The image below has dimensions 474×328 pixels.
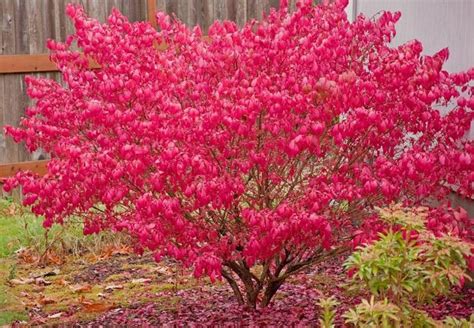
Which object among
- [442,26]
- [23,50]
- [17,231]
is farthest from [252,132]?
[23,50]

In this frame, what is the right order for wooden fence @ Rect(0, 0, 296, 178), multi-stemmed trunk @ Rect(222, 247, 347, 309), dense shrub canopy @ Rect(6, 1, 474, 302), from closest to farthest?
dense shrub canopy @ Rect(6, 1, 474, 302)
multi-stemmed trunk @ Rect(222, 247, 347, 309)
wooden fence @ Rect(0, 0, 296, 178)

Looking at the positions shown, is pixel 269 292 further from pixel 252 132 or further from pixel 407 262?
pixel 407 262

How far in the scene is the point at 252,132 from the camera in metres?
5.74

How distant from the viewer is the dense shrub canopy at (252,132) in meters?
5.61

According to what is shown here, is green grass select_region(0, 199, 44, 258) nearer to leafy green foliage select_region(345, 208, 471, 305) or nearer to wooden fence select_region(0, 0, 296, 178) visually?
wooden fence select_region(0, 0, 296, 178)

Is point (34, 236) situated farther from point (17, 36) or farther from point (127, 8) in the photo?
point (127, 8)

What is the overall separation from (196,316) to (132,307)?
70 cm

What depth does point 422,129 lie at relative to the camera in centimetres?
612

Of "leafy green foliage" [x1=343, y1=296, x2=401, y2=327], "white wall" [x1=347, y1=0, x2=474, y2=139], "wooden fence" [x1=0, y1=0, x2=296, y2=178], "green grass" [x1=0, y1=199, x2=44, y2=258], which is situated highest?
"wooden fence" [x1=0, y1=0, x2=296, y2=178]

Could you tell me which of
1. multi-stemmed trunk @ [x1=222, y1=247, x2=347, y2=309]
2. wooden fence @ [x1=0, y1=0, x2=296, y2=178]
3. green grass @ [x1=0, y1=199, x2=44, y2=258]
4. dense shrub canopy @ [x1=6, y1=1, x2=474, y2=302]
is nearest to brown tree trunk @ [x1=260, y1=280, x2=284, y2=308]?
multi-stemmed trunk @ [x1=222, y1=247, x2=347, y2=309]

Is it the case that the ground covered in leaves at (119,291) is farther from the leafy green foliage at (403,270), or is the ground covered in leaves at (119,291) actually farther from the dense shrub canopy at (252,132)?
the leafy green foliage at (403,270)

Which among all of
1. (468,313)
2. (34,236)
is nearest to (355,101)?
(468,313)

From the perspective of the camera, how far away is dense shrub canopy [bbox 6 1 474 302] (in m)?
5.61

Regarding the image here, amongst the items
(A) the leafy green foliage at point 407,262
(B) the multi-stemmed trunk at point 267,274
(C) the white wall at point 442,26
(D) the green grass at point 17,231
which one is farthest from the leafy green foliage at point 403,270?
(D) the green grass at point 17,231
